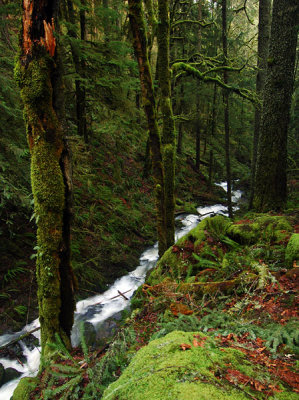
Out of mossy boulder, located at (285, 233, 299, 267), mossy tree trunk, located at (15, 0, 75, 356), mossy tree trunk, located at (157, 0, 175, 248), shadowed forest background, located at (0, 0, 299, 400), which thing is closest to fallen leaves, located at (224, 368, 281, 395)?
shadowed forest background, located at (0, 0, 299, 400)

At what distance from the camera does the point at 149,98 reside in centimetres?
639

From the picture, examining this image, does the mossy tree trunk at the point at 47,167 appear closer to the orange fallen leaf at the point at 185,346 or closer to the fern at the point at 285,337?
the orange fallen leaf at the point at 185,346

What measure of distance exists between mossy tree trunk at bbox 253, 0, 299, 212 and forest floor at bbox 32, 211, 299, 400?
2.07 metres

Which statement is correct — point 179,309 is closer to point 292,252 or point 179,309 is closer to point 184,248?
point 292,252

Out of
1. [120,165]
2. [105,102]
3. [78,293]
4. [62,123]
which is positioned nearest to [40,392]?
[62,123]

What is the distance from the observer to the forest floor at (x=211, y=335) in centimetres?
124

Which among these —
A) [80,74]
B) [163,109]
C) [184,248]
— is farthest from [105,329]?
[80,74]

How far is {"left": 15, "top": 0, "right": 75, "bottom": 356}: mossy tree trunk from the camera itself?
3104 mm

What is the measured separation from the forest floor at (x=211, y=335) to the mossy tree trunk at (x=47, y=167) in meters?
0.73

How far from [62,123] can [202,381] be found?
10.8 ft

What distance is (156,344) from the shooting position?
5.24 ft

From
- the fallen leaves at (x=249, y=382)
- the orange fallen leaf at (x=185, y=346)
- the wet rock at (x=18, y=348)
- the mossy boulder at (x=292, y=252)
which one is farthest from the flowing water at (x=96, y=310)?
the mossy boulder at (x=292, y=252)

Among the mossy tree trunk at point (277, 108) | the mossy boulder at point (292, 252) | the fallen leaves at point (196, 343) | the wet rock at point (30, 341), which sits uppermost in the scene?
the mossy tree trunk at point (277, 108)

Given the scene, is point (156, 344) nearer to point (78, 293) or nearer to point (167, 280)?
point (167, 280)
